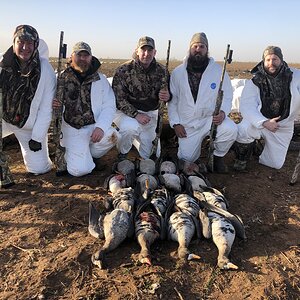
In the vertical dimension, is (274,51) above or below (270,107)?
above

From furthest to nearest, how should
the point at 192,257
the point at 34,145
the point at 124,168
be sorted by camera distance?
the point at 124,168
the point at 34,145
the point at 192,257

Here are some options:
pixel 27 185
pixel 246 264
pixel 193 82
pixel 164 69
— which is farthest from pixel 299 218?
pixel 27 185

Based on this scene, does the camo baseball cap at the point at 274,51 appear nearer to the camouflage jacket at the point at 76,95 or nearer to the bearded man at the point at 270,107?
the bearded man at the point at 270,107

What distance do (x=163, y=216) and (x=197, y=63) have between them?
3609 millimetres

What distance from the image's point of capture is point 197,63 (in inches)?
301

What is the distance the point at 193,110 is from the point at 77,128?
2.37m

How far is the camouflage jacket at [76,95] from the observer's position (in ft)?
22.7

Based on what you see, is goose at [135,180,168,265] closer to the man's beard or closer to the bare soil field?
the bare soil field

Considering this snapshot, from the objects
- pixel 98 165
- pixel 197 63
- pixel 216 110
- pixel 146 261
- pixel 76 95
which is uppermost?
pixel 197 63

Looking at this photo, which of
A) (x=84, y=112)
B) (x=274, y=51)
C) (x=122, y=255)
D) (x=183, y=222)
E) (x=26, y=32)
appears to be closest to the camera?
(x=122, y=255)

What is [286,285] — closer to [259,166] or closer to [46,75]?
[259,166]

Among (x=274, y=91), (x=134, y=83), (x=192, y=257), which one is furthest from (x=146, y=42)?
(x=192, y=257)

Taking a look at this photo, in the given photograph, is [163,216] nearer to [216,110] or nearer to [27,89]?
[216,110]

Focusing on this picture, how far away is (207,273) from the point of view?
14.4 ft
